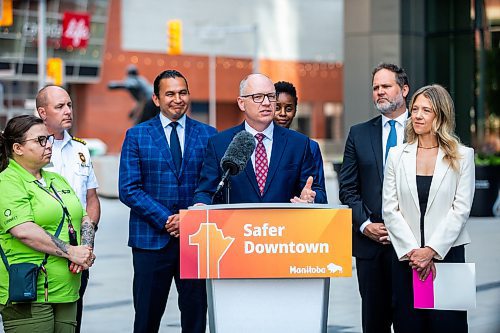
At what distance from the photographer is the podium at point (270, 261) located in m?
4.70

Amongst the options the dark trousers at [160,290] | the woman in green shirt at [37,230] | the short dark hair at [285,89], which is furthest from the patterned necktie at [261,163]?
the short dark hair at [285,89]

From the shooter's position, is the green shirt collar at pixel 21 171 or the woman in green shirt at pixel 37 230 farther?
the green shirt collar at pixel 21 171

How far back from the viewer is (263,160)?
577cm

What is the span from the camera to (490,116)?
84.9 feet

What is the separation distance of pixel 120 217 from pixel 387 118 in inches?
578

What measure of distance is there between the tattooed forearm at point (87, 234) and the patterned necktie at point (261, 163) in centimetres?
101

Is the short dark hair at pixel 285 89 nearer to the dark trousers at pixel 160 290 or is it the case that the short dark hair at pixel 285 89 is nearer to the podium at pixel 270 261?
the dark trousers at pixel 160 290

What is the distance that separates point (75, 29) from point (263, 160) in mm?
47788

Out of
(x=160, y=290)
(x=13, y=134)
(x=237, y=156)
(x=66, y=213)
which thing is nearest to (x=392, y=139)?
(x=237, y=156)

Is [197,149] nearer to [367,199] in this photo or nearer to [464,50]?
[367,199]

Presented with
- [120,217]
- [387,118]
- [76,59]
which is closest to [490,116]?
[120,217]

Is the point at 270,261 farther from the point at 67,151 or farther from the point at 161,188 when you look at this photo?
the point at 67,151

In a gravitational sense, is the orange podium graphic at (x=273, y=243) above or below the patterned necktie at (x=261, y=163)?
below

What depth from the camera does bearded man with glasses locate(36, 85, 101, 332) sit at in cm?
640
